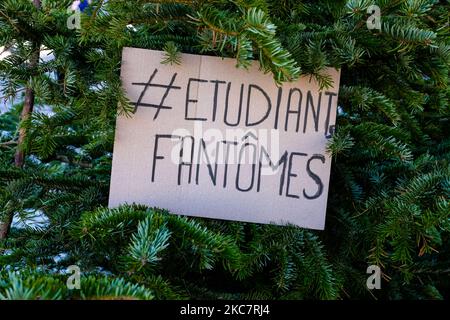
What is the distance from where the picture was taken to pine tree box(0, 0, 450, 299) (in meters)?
0.66

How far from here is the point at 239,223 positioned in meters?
0.78

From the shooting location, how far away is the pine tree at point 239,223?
0.66m

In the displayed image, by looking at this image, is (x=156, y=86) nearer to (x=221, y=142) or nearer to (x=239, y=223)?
(x=221, y=142)

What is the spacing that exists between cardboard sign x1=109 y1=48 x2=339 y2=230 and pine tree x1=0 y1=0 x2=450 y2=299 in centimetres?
3

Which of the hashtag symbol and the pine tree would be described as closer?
the pine tree

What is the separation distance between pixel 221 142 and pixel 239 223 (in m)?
0.14

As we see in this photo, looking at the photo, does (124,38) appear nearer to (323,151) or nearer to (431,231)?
(323,151)

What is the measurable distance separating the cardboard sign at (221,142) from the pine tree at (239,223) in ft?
0.10

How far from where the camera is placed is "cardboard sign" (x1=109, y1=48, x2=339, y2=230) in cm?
78

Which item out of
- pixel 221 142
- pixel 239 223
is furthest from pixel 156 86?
pixel 239 223

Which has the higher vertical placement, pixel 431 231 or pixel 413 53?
pixel 413 53

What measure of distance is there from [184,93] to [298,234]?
292 mm

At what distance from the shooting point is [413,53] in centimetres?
76
